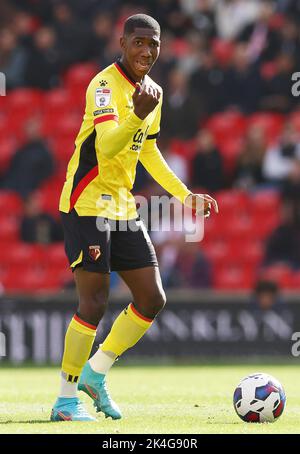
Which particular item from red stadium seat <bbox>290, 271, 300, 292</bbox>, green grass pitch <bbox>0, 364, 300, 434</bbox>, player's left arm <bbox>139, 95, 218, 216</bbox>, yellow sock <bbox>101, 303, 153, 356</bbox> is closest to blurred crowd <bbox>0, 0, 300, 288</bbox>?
red stadium seat <bbox>290, 271, 300, 292</bbox>

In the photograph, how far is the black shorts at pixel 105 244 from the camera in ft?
23.9

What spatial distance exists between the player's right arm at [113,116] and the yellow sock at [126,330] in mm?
1168

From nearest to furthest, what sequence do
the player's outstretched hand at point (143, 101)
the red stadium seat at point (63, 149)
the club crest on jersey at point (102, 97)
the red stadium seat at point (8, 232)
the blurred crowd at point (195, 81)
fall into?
the player's outstretched hand at point (143, 101), the club crest on jersey at point (102, 97), the blurred crowd at point (195, 81), the red stadium seat at point (8, 232), the red stadium seat at point (63, 149)

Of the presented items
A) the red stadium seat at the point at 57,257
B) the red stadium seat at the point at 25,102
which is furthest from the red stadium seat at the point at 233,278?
the red stadium seat at the point at 25,102

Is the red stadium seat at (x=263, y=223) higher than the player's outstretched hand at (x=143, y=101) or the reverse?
the reverse

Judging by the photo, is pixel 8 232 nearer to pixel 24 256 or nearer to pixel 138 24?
pixel 24 256

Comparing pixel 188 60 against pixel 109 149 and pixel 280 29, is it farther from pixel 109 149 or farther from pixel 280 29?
pixel 109 149

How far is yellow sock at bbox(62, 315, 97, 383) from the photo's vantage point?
7.24 metres

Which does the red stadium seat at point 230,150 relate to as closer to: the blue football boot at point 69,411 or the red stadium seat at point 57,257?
the red stadium seat at point 57,257

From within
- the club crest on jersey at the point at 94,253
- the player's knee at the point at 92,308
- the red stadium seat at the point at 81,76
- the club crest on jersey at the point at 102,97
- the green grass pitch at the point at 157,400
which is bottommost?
the green grass pitch at the point at 157,400

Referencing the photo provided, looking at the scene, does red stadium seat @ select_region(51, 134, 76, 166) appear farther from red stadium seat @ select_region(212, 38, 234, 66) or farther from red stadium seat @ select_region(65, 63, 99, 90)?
red stadium seat @ select_region(212, 38, 234, 66)

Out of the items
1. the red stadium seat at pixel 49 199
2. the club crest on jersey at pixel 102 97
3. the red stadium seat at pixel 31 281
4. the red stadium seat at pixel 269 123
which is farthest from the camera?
the red stadium seat at pixel 49 199

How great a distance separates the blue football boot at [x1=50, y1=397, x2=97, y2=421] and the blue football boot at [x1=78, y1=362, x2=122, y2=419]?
7.7 inches

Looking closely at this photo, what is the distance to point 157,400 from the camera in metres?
8.75
